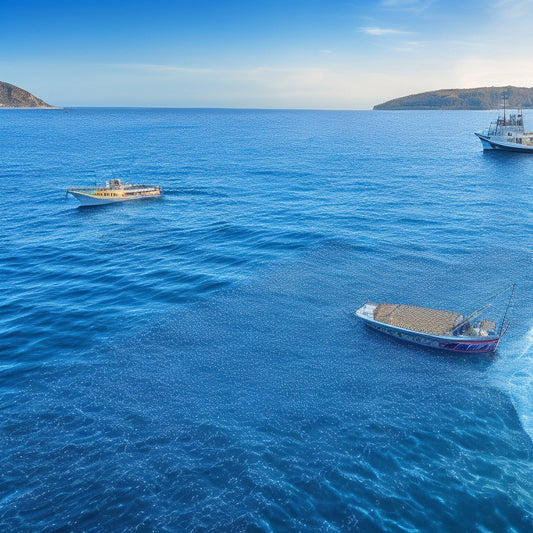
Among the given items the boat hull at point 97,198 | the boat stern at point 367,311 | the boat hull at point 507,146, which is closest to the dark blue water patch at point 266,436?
the boat stern at point 367,311

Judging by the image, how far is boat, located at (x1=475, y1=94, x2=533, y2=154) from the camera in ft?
574

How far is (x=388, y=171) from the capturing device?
463ft

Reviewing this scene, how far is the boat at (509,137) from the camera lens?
17500 centimetres

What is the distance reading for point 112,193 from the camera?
10644 cm

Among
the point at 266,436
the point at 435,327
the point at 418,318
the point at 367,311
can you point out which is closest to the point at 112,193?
the point at 367,311

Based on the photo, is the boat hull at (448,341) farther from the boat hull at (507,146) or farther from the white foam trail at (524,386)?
the boat hull at (507,146)

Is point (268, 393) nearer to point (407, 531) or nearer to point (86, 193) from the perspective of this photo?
point (407, 531)

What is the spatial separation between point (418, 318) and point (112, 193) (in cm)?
8485

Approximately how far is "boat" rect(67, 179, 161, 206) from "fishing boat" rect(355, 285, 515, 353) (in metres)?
77.2

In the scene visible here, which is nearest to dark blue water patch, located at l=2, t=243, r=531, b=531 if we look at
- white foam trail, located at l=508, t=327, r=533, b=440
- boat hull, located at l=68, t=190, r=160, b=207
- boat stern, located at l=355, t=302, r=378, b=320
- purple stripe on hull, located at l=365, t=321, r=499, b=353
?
white foam trail, located at l=508, t=327, r=533, b=440

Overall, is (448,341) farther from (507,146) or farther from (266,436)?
(507,146)

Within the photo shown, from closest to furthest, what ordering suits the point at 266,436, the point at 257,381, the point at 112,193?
the point at 266,436 < the point at 257,381 < the point at 112,193

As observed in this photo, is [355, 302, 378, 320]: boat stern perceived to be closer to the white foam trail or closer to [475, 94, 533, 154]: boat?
the white foam trail

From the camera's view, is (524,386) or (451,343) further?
(451,343)
